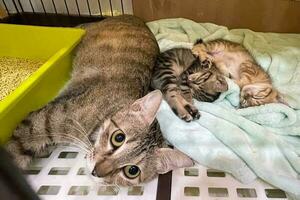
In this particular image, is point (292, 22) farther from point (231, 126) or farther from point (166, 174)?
point (166, 174)

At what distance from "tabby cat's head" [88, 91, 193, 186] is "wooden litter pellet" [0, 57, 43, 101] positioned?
1.76 ft

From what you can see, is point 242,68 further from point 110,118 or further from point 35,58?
point 35,58

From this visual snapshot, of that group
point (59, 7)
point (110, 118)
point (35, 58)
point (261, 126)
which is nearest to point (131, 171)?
point (110, 118)

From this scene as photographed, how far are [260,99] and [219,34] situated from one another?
0.48 metres

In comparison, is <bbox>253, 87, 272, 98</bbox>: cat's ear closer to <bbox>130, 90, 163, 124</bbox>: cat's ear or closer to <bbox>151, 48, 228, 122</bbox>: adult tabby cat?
<bbox>151, 48, 228, 122</bbox>: adult tabby cat

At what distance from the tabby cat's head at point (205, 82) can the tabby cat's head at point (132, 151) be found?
0.40 meters

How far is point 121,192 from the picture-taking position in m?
0.88

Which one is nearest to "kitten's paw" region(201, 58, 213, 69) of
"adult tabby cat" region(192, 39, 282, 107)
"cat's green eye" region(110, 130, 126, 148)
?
"adult tabby cat" region(192, 39, 282, 107)

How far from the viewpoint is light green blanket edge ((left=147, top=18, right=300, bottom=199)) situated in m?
0.93

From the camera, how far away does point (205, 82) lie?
1245 mm

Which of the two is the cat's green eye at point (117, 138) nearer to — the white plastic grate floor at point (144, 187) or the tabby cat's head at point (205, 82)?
the white plastic grate floor at point (144, 187)

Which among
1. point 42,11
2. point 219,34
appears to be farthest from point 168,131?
point 42,11

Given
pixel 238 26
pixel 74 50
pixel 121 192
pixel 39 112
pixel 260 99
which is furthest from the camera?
pixel 238 26

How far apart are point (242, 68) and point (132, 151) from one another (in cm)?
76
